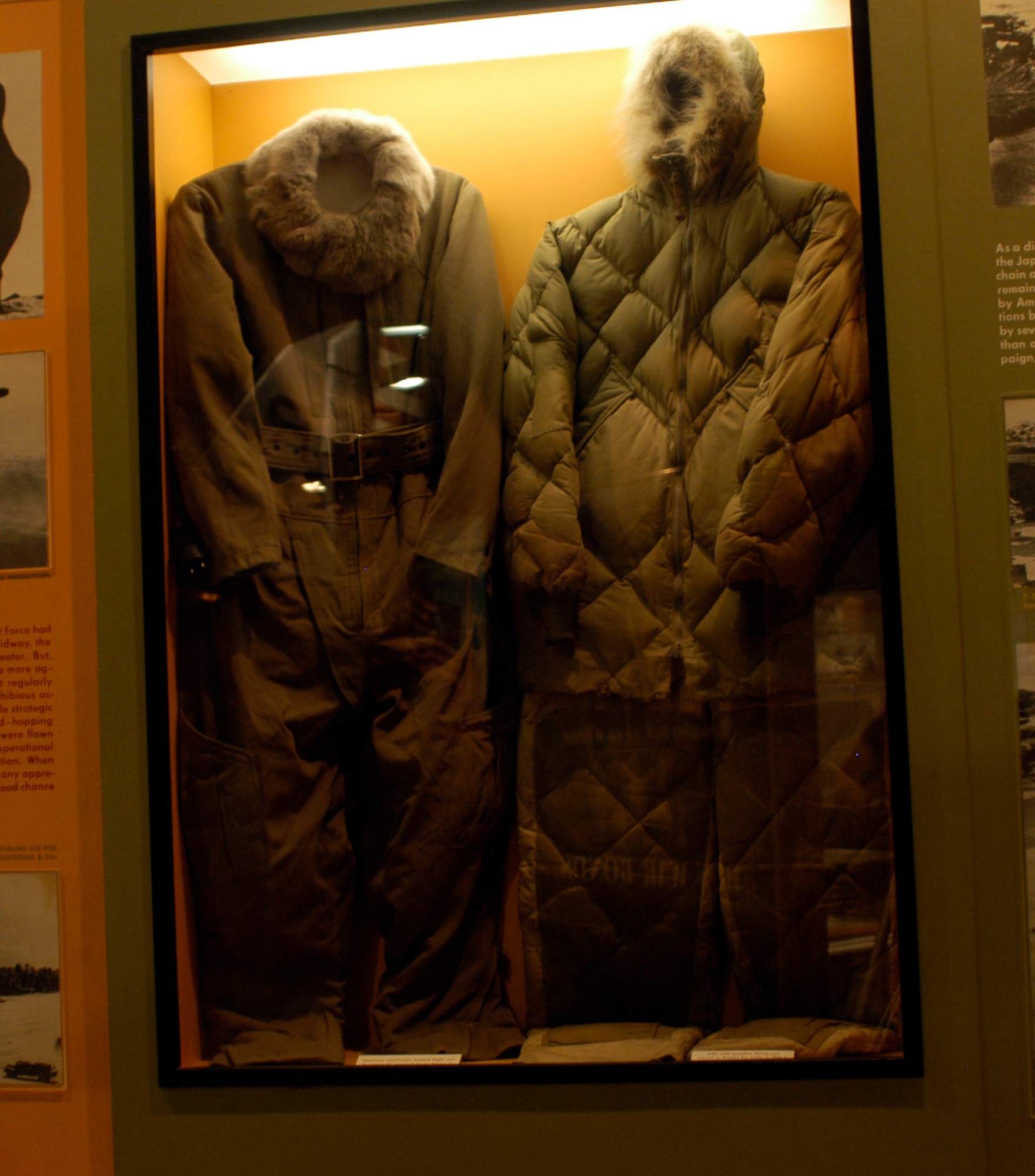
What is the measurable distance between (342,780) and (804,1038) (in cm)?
81

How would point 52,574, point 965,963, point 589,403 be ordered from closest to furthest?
1. point 965,963
2. point 52,574
3. point 589,403

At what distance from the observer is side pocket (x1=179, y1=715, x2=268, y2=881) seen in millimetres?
1451

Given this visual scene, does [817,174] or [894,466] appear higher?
[817,174]

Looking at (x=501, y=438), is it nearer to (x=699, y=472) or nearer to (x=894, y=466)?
(x=699, y=472)

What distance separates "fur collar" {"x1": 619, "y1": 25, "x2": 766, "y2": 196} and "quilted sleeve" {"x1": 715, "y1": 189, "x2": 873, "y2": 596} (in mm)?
186

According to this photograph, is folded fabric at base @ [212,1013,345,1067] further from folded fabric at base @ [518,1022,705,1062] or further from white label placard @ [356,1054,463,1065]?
folded fabric at base @ [518,1022,705,1062]

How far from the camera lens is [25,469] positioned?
1.45 metres

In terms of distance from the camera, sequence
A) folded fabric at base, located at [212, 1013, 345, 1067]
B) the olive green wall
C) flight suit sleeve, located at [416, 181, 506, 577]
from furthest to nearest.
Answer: flight suit sleeve, located at [416, 181, 506, 577], folded fabric at base, located at [212, 1013, 345, 1067], the olive green wall

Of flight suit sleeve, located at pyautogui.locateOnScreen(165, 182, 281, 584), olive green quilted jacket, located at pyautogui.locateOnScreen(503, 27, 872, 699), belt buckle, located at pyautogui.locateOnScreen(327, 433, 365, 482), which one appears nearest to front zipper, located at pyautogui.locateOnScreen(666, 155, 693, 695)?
olive green quilted jacket, located at pyautogui.locateOnScreen(503, 27, 872, 699)

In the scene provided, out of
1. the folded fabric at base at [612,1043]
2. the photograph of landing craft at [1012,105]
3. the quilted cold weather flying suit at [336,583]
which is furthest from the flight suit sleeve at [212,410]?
the photograph of landing craft at [1012,105]

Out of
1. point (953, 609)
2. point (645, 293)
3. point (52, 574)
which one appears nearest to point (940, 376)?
point (953, 609)

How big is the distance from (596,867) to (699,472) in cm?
66

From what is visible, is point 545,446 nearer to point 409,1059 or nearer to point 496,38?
point 496,38

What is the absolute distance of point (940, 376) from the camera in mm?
1324
